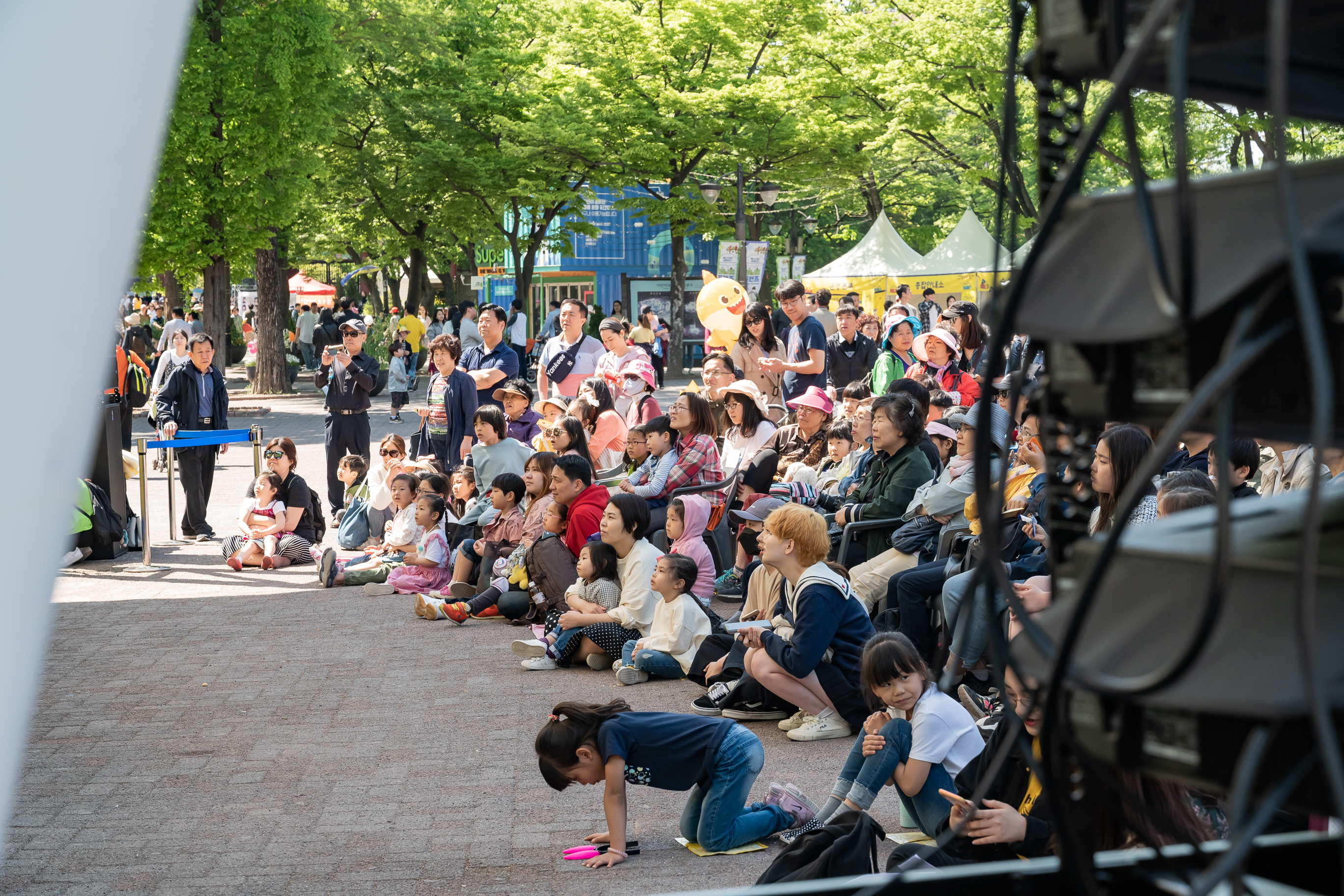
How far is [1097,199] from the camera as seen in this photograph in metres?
1.50

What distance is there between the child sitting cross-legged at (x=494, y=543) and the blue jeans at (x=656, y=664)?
2.16 m

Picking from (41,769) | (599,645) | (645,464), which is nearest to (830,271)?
(645,464)

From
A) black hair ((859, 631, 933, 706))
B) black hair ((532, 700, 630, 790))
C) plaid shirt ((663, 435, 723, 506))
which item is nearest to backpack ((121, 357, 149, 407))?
plaid shirt ((663, 435, 723, 506))

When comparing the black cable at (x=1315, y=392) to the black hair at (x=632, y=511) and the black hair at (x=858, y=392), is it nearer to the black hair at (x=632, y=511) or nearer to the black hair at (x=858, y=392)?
the black hair at (x=632, y=511)

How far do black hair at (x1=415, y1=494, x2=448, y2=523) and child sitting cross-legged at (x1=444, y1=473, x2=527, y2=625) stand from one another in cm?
50

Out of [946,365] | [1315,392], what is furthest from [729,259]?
[1315,392]

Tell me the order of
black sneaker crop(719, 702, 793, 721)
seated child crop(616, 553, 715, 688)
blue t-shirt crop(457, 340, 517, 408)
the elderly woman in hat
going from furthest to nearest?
blue t-shirt crop(457, 340, 517, 408) → the elderly woman in hat → seated child crop(616, 553, 715, 688) → black sneaker crop(719, 702, 793, 721)

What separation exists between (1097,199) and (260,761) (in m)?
5.78

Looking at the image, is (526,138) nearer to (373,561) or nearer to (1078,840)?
(373,561)

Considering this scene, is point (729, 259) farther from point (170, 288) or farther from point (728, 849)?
point (728, 849)

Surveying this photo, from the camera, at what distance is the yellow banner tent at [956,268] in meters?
31.0

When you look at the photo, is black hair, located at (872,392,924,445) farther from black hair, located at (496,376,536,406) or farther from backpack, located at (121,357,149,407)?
backpack, located at (121,357,149,407)

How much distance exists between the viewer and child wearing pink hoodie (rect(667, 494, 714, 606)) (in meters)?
8.67

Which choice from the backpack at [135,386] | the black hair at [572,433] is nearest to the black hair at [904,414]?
the black hair at [572,433]
